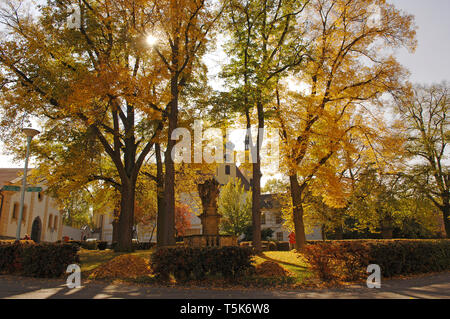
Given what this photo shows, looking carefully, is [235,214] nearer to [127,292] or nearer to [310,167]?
[310,167]

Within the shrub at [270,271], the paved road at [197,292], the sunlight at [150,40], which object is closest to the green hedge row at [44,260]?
the paved road at [197,292]

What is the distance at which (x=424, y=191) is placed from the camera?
2377cm

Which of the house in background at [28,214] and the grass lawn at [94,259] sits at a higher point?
the house in background at [28,214]

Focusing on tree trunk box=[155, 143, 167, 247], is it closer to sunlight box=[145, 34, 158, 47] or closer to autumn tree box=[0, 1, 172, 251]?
autumn tree box=[0, 1, 172, 251]

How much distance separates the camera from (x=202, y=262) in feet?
31.0

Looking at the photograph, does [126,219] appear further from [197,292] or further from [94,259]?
[197,292]

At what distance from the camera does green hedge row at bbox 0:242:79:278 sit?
11.0 metres

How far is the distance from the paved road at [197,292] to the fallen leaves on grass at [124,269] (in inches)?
61.3

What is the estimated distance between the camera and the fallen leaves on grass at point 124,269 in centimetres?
1122

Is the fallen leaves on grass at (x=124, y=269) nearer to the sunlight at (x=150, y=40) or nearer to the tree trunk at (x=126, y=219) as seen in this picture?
the tree trunk at (x=126, y=219)

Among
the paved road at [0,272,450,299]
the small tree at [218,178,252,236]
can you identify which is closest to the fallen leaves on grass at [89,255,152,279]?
the paved road at [0,272,450,299]
